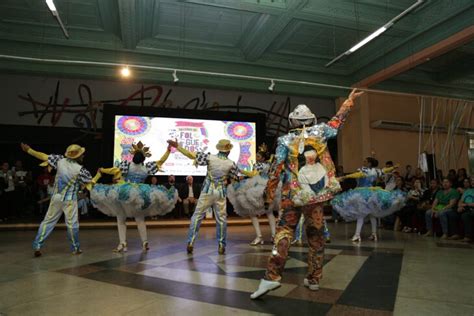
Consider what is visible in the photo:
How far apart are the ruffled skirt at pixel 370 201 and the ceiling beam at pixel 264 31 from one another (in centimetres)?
419

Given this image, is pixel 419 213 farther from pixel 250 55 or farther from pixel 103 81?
pixel 103 81

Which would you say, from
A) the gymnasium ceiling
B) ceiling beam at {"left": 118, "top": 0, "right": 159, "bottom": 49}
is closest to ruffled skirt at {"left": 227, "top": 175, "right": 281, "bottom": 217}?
the gymnasium ceiling

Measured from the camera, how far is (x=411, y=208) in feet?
23.6

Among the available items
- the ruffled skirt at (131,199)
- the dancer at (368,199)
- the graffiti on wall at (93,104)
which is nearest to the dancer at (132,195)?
the ruffled skirt at (131,199)

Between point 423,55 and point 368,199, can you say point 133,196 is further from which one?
point 423,55

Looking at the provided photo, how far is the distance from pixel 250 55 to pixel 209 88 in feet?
5.54

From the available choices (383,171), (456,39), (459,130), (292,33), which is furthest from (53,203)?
(459,130)

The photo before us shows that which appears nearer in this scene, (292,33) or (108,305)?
(108,305)

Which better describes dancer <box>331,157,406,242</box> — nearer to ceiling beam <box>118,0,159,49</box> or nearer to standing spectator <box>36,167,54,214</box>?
ceiling beam <box>118,0,159,49</box>

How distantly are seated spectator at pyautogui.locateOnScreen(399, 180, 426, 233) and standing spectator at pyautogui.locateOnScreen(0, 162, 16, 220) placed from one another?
8.96 m

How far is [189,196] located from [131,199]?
4933mm

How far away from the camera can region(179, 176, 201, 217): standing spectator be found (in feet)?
30.6

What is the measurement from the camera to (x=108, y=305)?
7.97ft

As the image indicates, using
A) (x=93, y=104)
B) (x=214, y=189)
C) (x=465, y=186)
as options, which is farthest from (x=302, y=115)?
(x=93, y=104)
